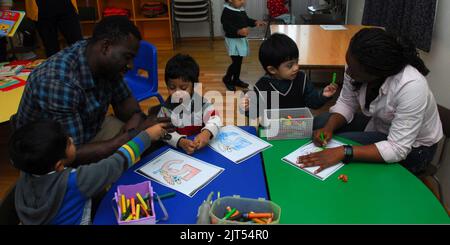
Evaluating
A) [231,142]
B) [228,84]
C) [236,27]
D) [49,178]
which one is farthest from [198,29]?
[49,178]

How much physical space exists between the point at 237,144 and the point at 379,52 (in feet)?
2.52

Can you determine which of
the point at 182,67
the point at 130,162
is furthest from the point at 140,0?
the point at 130,162

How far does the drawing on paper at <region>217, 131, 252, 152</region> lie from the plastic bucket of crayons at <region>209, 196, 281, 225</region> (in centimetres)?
52

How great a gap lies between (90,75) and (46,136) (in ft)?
1.73

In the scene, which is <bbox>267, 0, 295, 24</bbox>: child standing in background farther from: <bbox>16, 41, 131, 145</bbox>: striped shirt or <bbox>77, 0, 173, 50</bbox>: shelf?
<bbox>16, 41, 131, 145</bbox>: striped shirt

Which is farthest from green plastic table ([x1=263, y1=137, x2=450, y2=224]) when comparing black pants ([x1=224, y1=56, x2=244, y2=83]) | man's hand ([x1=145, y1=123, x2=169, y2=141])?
black pants ([x1=224, y1=56, x2=244, y2=83])

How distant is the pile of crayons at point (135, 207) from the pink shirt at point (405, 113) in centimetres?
100

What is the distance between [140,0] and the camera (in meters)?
6.14

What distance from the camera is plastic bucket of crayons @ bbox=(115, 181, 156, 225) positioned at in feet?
3.98

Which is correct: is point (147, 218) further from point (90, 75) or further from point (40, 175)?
point (90, 75)

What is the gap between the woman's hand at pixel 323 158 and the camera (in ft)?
5.10

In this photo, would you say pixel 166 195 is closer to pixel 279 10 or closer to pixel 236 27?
pixel 236 27

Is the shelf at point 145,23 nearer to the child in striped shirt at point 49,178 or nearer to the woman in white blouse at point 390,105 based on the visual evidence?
the woman in white blouse at point 390,105

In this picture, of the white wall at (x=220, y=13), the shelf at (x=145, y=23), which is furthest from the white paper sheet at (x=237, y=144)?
the white wall at (x=220, y=13)
